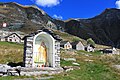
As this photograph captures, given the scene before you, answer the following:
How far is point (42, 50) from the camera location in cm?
3094

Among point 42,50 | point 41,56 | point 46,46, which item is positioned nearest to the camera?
point 41,56

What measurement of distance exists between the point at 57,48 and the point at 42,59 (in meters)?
2.42

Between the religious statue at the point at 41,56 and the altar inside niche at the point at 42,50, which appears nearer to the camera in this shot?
the altar inside niche at the point at 42,50

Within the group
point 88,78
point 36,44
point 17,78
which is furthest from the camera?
point 36,44

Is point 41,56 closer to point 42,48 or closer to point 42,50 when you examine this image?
point 42,50

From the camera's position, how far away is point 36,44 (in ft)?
99.9

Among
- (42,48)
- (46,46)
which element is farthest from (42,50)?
(46,46)

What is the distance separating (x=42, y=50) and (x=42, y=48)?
0.27 m

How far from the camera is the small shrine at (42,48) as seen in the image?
2902cm

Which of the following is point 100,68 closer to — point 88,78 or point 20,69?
point 88,78

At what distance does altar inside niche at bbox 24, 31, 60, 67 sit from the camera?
94.9 feet

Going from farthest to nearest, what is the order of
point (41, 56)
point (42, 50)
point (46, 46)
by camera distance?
point (46, 46) < point (42, 50) < point (41, 56)

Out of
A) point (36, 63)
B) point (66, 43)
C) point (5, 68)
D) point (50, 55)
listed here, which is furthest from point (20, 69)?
point (66, 43)

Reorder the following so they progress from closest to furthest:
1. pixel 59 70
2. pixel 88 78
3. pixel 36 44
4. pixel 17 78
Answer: pixel 17 78
pixel 88 78
pixel 59 70
pixel 36 44
